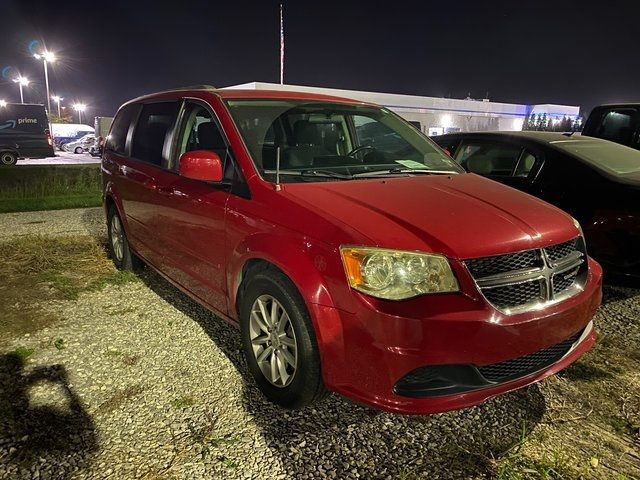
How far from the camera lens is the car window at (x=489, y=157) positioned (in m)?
4.73

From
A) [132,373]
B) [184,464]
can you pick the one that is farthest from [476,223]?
[132,373]

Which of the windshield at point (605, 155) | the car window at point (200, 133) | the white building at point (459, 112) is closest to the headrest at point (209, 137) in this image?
the car window at point (200, 133)

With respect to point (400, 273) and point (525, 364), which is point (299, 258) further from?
point (525, 364)

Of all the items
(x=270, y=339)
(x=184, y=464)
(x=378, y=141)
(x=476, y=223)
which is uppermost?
(x=378, y=141)

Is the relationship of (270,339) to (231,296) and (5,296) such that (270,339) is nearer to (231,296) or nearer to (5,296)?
(231,296)

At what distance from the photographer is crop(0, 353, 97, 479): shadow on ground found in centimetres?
211

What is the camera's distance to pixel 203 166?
2.79 meters

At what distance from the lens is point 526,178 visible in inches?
175

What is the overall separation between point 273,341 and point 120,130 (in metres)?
3.41

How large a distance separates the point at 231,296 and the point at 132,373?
2.70 ft

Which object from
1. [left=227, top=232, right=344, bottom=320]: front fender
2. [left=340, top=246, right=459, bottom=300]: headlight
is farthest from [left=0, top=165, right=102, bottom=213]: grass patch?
[left=340, top=246, right=459, bottom=300]: headlight

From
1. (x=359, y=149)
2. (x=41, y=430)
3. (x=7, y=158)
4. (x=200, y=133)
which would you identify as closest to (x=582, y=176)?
(x=359, y=149)

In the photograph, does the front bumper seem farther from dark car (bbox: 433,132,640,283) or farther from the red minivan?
dark car (bbox: 433,132,640,283)

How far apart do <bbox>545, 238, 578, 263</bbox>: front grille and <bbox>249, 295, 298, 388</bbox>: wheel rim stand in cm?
137
